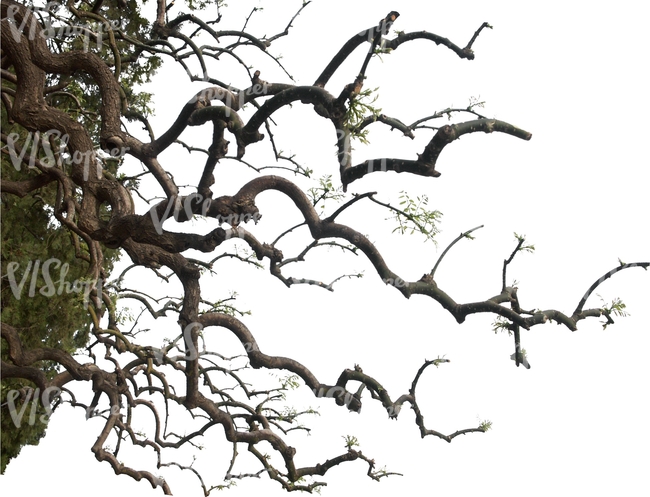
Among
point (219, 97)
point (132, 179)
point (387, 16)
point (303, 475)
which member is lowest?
point (303, 475)

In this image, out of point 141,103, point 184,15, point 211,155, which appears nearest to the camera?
point 211,155

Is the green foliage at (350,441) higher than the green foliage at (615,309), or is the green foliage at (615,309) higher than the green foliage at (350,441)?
the green foliage at (615,309)

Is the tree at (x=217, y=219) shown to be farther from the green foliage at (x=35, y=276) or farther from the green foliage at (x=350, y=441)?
the green foliage at (x=35, y=276)

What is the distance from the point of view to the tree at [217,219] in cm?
417

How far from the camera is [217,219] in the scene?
4.89m

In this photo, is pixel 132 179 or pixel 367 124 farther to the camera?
pixel 132 179

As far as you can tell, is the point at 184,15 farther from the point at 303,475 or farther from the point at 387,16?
the point at 303,475

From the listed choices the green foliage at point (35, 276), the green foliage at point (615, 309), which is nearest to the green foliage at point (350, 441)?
the green foliage at point (615, 309)

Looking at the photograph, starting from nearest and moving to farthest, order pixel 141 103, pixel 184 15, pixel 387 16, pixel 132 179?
pixel 387 16, pixel 184 15, pixel 132 179, pixel 141 103

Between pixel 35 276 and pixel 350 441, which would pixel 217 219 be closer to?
pixel 350 441

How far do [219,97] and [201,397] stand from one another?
228 centimetres

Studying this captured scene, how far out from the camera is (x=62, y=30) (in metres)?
6.96

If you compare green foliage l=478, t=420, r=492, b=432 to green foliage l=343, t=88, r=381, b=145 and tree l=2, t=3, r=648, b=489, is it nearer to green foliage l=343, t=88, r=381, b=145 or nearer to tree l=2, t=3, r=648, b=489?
tree l=2, t=3, r=648, b=489

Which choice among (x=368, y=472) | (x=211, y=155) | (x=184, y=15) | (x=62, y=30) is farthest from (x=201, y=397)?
(x=62, y=30)
